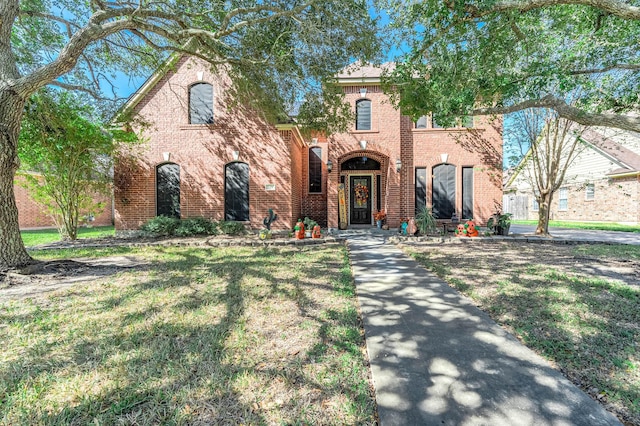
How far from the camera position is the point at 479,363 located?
7.43 feet

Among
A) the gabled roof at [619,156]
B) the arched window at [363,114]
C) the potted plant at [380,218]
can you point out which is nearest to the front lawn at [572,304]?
the potted plant at [380,218]

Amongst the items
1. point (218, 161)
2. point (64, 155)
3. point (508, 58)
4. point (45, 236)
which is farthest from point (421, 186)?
point (45, 236)

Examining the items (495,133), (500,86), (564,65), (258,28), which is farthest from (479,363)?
(495,133)

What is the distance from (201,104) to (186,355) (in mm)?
10167

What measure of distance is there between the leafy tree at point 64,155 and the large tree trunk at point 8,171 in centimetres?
271

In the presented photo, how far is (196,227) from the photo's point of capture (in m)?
9.62

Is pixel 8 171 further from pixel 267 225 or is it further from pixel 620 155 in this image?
pixel 620 155

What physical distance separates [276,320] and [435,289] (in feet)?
8.37

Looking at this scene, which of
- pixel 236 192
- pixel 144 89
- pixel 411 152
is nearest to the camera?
pixel 144 89

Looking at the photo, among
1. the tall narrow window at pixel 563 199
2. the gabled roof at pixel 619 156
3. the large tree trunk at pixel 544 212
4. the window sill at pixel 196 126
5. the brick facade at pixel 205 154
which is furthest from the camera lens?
the tall narrow window at pixel 563 199

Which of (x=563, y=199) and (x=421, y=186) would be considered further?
(x=563, y=199)

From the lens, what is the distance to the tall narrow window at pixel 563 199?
18.7 meters

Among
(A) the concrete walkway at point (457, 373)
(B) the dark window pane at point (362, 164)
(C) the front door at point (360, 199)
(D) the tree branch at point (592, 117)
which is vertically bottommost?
(A) the concrete walkway at point (457, 373)

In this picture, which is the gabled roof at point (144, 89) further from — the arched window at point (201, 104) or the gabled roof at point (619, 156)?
the gabled roof at point (619, 156)
